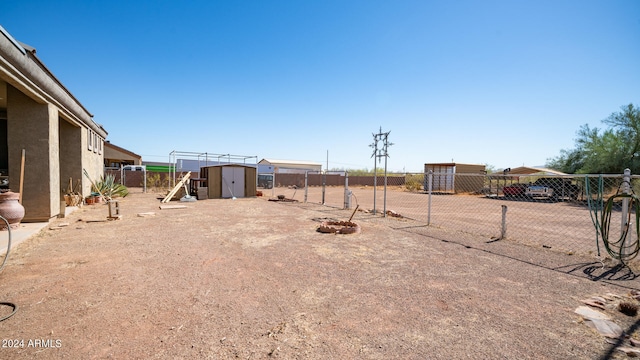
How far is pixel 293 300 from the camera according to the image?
12.1 ft

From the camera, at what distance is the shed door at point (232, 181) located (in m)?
19.3

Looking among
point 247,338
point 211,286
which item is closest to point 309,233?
point 211,286

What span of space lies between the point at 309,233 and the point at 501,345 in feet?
18.4

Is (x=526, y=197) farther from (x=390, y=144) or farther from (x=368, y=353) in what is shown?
(x=368, y=353)

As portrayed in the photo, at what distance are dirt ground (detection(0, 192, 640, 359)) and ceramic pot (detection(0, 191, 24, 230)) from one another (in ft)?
4.84

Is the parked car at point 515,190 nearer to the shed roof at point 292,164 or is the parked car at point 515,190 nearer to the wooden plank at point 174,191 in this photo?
the wooden plank at point 174,191

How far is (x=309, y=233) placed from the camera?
7.93 metres

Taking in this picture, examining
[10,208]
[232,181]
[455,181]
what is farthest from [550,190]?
[10,208]

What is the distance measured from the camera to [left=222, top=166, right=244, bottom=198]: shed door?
63.5 ft

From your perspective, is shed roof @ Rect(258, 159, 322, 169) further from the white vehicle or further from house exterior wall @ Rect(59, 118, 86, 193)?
house exterior wall @ Rect(59, 118, 86, 193)

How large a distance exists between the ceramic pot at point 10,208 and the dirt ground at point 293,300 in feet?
4.84

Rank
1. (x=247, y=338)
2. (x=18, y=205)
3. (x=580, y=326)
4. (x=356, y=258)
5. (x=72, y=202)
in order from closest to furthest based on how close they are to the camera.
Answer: (x=247, y=338)
(x=580, y=326)
(x=356, y=258)
(x=18, y=205)
(x=72, y=202)

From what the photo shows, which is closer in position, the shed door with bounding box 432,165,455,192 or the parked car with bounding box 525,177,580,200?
the parked car with bounding box 525,177,580,200

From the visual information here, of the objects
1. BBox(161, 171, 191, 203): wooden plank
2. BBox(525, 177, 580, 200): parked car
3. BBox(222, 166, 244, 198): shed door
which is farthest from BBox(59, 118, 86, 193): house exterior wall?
BBox(525, 177, 580, 200): parked car
